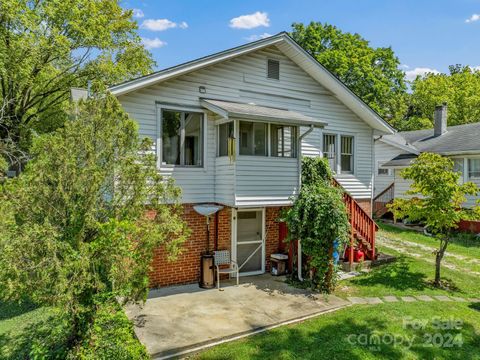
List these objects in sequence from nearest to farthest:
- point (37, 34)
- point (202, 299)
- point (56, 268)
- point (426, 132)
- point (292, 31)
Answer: point (56, 268)
point (202, 299)
point (37, 34)
point (426, 132)
point (292, 31)

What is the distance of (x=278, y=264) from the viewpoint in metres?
10.4

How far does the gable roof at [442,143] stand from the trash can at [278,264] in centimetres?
1110

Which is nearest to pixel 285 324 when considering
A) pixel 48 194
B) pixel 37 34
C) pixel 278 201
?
pixel 278 201

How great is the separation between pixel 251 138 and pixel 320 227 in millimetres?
3304

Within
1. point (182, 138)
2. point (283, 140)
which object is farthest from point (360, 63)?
point (182, 138)

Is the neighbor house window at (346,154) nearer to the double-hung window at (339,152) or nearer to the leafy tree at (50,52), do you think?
the double-hung window at (339,152)

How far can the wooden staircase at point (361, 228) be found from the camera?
36.6 ft

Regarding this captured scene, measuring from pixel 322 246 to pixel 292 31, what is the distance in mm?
35050

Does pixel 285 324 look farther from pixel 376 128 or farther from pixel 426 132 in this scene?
pixel 426 132

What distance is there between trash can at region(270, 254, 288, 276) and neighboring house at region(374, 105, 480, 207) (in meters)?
10.3

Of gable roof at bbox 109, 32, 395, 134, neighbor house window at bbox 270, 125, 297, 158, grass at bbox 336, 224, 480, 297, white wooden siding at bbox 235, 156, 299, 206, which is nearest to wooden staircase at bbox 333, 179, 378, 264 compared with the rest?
grass at bbox 336, 224, 480, 297

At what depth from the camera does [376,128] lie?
1352cm

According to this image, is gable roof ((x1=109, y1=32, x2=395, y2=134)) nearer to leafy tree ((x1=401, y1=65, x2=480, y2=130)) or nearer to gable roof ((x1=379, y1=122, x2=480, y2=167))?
gable roof ((x1=379, y1=122, x2=480, y2=167))

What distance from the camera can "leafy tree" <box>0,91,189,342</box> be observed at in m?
4.62
